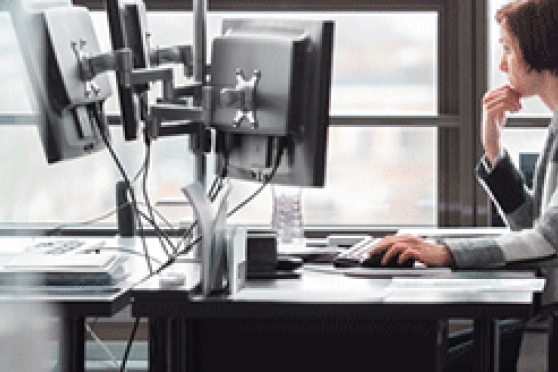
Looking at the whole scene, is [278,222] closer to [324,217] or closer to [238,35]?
[238,35]

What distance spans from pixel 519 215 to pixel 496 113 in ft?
0.93

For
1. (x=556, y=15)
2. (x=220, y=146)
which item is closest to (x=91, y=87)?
(x=220, y=146)

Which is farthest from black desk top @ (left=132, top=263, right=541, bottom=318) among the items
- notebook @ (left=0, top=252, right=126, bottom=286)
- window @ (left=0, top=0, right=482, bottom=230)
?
window @ (left=0, top=0, right=482, bottom=230)

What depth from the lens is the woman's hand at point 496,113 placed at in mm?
2043

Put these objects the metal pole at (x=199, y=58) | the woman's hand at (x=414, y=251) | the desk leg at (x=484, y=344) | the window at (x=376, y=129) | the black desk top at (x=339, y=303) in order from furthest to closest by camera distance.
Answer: the window at (x=376, y=129)
the metal pole at (x=199, y=58)
the woman's hand at (x=414, y=251)
the desk leg at (x=484, y=344)
the black desk top at (x=339, y=303)

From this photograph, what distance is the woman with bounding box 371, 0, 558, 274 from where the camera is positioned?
1.61m

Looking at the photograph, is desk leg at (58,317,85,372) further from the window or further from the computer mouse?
the window

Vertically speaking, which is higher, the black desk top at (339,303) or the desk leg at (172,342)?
the black desk top at (339,303)

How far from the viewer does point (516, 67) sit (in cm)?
188

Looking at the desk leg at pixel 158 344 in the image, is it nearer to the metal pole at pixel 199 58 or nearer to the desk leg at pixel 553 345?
the metal pole at pixel 199 58

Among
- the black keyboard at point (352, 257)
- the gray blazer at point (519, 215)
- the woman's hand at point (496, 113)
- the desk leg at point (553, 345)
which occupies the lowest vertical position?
the desk leg at point (553, 345)

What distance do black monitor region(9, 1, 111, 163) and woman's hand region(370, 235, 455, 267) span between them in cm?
62

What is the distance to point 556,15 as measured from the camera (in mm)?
1773

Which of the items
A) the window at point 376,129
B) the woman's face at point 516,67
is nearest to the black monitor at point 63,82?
the woman's face at point 516,67
